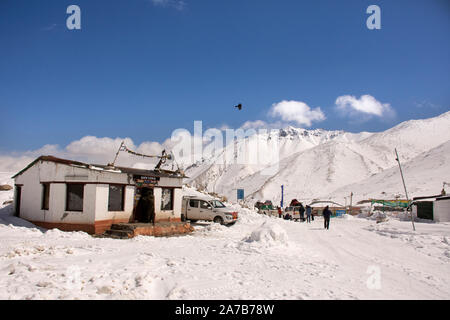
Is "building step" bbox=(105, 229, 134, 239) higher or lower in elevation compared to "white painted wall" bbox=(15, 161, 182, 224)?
lower

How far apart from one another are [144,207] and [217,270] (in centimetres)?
991

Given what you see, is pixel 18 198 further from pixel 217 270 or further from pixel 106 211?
pixel 217 270

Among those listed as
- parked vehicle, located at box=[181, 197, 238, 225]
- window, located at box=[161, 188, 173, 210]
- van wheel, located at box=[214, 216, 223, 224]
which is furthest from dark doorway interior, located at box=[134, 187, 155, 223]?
van wheel, located at box=[214, 216, 223, 224]

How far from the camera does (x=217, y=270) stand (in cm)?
849

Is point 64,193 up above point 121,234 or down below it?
above

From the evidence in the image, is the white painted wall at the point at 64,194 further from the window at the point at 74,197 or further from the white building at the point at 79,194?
the window at the point at 74,197

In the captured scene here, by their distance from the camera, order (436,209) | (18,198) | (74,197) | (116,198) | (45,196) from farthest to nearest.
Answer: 1. (436,209)
2. (18,198)
3. (45,196)
4. (116,198)
5. (74,197)

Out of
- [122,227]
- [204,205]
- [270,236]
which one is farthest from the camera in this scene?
[204,205]

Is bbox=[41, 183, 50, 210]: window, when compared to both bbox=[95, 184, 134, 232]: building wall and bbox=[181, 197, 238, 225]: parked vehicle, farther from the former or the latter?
bbox=[181, 197, 238, 225]: parked vehicle

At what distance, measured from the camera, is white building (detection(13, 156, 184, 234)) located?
48.7ft

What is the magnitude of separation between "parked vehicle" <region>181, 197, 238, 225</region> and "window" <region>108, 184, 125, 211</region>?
6473mm

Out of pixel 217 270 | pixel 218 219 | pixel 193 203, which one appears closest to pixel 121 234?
pixel 217 270
